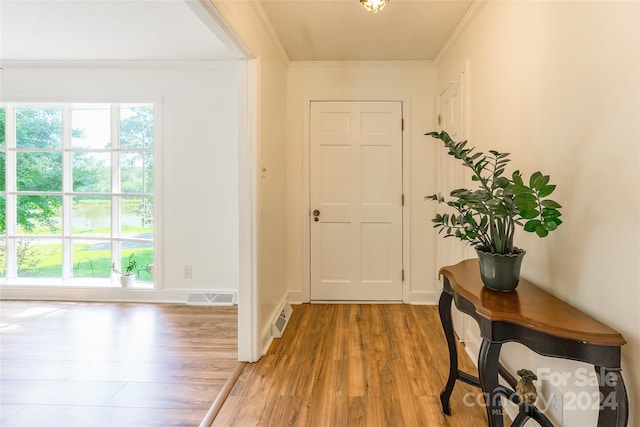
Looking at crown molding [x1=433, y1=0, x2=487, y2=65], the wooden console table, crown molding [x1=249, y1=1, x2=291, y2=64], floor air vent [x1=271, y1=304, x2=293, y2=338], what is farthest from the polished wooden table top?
crown molding [x1=249, y1=1, x2=291, y2=64]

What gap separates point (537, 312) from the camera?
1118 mm

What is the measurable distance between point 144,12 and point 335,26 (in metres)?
1.42

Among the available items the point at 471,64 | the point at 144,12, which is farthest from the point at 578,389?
the point at 144,12

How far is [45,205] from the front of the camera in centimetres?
361

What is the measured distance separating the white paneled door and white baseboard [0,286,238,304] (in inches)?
43.7

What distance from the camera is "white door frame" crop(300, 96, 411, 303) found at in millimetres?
3316

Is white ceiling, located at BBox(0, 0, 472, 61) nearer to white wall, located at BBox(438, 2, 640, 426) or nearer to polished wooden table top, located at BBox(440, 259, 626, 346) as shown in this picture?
white wall, located at BBox(438, 2, 640, 426)

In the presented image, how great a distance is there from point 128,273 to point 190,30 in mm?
2487

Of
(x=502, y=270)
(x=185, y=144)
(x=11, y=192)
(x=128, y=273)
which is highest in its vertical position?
(x=185, y=144)

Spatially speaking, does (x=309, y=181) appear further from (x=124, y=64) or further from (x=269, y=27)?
(x=124, y=64)

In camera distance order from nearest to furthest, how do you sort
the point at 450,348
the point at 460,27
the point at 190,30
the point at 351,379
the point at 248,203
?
1. the point at 450,348
2. the point at 351,379
3. the point at 248,203
4. the point at 460,27
5. the point at 190,30

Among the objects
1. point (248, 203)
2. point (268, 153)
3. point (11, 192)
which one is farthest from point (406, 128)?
point (11, 192)

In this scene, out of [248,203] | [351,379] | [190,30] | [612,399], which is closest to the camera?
[612,399]

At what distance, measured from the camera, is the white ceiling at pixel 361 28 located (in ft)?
7.51
